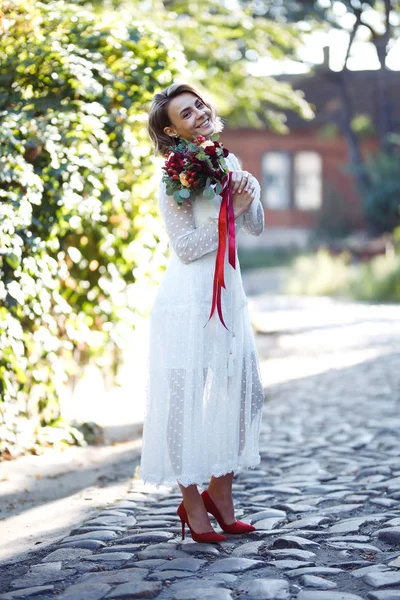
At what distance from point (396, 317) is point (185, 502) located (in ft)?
35.7

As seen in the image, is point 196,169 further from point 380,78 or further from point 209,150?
point 380,78

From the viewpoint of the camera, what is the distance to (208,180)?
12.4 feet

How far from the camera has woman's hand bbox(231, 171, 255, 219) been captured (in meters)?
3.85

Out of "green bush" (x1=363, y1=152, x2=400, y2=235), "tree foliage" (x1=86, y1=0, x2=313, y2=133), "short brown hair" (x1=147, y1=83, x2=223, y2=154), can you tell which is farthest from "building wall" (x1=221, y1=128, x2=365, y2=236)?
"short brown hair" (x1=147, y1=83, x2=223, y2=154)

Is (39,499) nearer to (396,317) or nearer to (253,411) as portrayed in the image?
(253,411)

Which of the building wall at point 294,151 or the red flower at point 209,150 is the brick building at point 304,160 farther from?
the red flower at point 209,150

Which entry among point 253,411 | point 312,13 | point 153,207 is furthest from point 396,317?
point 312,13

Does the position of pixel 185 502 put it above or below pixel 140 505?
above

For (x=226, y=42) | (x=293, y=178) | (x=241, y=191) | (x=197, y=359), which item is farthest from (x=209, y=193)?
(x=293, y=178)

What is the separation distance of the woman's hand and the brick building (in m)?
25.3

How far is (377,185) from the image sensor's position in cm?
2511

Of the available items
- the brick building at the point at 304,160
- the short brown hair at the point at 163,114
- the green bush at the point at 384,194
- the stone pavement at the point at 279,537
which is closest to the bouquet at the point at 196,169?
the short brown hair at the point at 163,114

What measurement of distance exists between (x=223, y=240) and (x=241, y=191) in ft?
0.73

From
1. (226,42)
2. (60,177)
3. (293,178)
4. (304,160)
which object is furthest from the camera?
(304,160)
